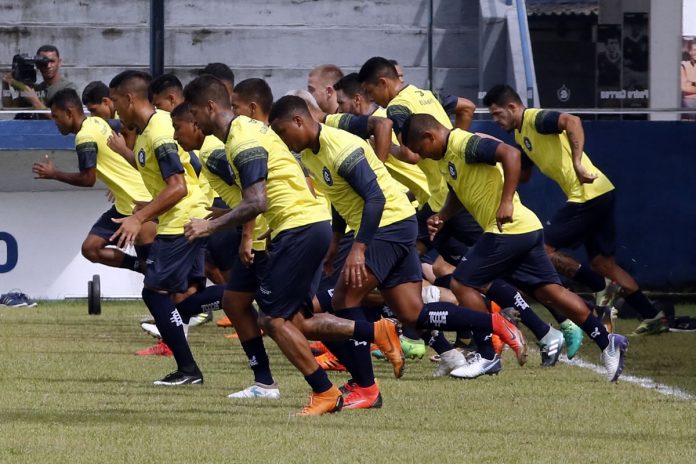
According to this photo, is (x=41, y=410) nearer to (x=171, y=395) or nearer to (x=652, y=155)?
(x=171, y=395)

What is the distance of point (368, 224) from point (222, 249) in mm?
5468

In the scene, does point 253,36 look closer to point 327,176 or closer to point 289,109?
point 327,176

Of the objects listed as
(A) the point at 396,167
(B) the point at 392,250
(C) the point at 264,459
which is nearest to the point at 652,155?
(A) the point at 396,167

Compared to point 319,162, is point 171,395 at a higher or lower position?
lower

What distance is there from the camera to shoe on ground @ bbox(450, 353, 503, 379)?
1044 centimetres

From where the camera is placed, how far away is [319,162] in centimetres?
880

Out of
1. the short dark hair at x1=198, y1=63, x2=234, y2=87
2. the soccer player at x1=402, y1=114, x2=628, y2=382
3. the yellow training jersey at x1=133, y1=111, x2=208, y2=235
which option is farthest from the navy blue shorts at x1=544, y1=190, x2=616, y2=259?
the yellow training jersey at x1=133, y1=111, x2=208, y2=235

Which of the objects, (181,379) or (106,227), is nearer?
(181,379)

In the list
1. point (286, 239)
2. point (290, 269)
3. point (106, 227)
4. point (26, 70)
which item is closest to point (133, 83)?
point (286, 239)

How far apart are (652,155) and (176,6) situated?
6.66m

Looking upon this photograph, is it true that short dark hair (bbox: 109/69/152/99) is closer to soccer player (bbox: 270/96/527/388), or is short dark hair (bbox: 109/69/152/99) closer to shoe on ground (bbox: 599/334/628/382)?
soccer player (bbox: 270/96/527/388)

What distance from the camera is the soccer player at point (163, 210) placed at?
10.1m

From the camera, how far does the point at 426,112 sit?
39.0 ft

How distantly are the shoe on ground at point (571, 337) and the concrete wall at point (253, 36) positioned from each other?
8.51 metres
